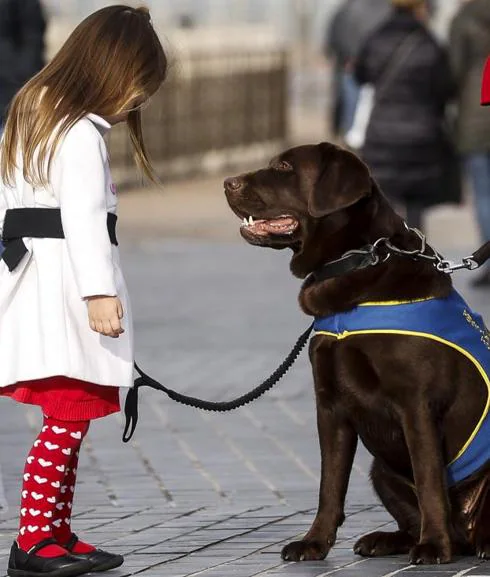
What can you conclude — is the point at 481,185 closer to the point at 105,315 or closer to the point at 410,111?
the point at 410,111

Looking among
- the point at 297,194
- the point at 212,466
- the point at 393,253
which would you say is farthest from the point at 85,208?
the point at 212,466

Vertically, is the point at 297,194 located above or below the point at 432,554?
above

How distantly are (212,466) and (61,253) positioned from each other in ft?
6.81

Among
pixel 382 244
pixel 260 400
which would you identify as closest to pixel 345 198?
pixel 382 244

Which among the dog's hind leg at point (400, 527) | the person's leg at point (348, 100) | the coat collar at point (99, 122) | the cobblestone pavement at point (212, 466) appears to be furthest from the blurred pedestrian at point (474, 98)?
the coat collar at point (99, 122)

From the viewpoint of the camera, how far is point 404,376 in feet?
16.6

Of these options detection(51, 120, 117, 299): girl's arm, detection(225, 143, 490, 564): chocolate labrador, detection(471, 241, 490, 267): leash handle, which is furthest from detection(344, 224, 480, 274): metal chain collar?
detection(51, 120, 117, 299): girl's arm

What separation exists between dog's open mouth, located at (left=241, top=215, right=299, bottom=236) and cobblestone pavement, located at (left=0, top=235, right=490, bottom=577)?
2.99ft

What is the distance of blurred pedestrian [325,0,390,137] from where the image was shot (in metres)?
17.8

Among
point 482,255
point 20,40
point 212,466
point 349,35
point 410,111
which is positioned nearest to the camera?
point 482,255

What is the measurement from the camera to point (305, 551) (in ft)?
17.1

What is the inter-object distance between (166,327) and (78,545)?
5355mm

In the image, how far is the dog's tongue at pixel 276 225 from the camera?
17.3 feet

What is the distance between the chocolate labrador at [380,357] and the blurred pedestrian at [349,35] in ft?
40.0
